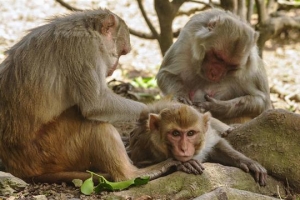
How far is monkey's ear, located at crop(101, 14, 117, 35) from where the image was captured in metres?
6.36

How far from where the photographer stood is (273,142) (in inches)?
264

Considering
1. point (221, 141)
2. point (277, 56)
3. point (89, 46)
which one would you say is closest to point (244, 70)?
point (221, 141)

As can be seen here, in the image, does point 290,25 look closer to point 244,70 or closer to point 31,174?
point 244,70

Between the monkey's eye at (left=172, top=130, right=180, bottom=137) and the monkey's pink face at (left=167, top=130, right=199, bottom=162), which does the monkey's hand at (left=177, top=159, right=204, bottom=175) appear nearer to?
the monkey's pink face at (left=167, top=130, right=199, bottom=162)

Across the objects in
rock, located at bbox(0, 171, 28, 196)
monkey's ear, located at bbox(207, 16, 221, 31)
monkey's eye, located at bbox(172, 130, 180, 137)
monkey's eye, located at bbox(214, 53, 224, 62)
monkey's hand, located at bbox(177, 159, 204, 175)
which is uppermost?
monkey's ear, located at bbox(207, 16, 221, 31)

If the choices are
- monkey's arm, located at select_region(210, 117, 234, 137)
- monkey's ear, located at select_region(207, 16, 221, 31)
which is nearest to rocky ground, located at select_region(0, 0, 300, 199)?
monkey's ear, located at select_region(207, 16, 221, 31)

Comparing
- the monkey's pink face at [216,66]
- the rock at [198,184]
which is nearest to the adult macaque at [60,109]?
the rock at [198,184]

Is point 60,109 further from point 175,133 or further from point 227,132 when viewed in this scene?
point 227,132

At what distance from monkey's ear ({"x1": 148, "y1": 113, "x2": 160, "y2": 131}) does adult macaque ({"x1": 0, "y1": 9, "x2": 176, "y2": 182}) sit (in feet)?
1.08

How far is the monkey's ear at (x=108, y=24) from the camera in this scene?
636 cm

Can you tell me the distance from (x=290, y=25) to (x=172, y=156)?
5386 millimetres

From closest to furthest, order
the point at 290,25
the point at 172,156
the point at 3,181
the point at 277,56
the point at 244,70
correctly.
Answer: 1. the point at 3,181
2. the point at 172,156
3. the point at 244,70
4. the point at 290,25
5. the point at 277,56

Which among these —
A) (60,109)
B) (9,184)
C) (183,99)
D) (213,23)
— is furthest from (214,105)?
(9,184)

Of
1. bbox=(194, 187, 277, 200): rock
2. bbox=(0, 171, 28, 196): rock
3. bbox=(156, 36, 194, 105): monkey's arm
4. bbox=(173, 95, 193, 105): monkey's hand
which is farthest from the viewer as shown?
bbox=(156, 36, 194, 105): monkey's arm
